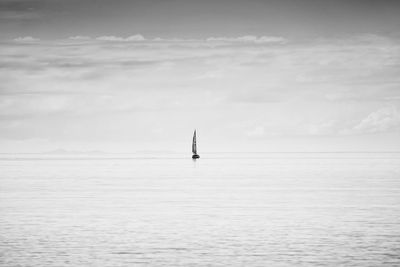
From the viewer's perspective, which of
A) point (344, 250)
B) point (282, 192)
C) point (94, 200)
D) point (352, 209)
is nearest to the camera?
point (344, 250)

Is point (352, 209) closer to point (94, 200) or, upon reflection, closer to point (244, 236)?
point (244, 236)

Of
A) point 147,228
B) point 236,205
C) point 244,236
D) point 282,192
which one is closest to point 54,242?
point 147,228

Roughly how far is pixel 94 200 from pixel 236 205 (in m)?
17.8

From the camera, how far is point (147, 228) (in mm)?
50094

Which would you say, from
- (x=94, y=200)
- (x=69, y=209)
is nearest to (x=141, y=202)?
(x=94, y=200)

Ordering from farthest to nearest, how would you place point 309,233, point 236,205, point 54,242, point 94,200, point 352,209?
point 94,200
point 236,205
point 352,209
point 309,233
point 54,242

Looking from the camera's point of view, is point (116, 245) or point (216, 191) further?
point (216, 191)

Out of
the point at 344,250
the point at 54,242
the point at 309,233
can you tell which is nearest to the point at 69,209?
the point at 54,242

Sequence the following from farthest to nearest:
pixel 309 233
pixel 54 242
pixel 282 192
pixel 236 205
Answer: pixel 282 192 → pixel 236 205 → pixel 309 233 → pixel 54 242

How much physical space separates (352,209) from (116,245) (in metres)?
29.3

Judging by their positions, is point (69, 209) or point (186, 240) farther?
point (69, 209)

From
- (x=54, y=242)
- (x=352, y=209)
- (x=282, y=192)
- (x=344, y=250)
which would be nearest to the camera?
(x=344, y=250)

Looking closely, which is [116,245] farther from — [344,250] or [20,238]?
[344,250]

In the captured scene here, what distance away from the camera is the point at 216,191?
91.5 metres
